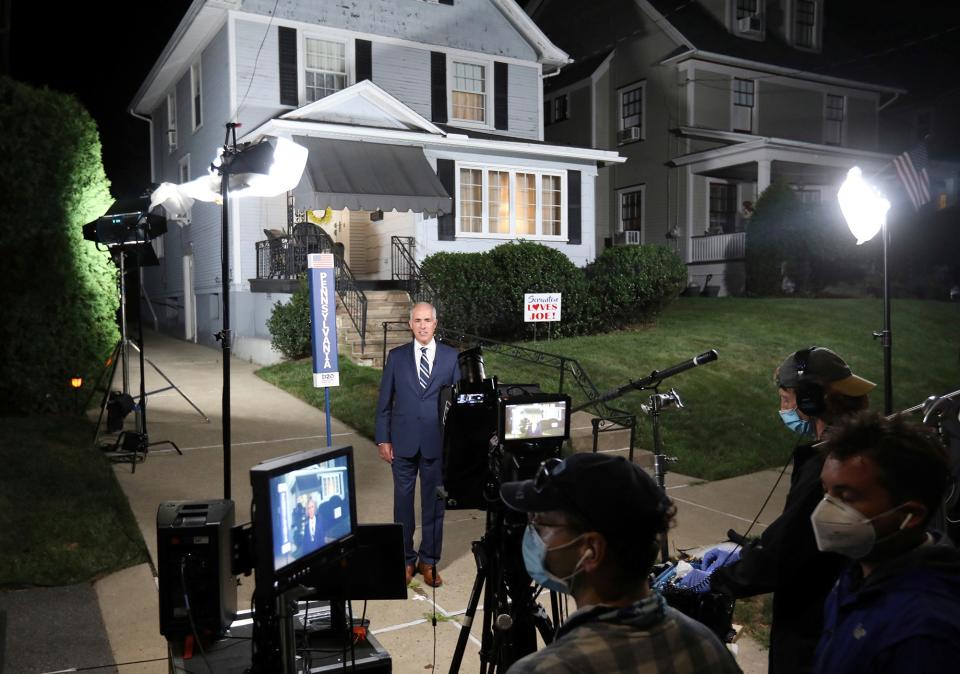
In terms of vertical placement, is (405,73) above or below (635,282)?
above

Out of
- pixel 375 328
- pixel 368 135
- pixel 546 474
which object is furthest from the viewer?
pixel 368 135

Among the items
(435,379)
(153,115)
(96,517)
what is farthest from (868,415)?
(153,115)

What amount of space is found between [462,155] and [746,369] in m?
8.35

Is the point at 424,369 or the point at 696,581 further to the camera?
the point at 424,369

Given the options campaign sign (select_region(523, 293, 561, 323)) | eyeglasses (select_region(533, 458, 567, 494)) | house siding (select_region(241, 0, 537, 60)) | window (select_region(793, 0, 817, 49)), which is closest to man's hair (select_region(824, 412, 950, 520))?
eyeglasses (select_region(533, 458, 567, 494))

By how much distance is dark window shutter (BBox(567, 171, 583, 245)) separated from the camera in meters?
19.7

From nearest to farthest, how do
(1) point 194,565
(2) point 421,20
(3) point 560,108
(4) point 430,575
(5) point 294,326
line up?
(1) point 194,565
(4) point 430,575
(5) point 294,326
(2) point 421,20
(3) point 560,108

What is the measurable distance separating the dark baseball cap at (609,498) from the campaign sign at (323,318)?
582cm

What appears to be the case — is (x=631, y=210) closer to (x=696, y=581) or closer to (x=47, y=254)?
(x=47, y=254)

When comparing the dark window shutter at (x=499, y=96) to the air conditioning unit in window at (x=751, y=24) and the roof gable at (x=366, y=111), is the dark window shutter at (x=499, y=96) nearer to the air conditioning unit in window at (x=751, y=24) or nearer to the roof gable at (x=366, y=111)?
the roof gable at (x=366, y=111)

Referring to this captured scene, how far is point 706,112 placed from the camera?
2428cm

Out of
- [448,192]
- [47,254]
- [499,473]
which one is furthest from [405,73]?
[499,473]

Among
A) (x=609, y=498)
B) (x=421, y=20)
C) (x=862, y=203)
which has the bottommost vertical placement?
(x=609, y=498)

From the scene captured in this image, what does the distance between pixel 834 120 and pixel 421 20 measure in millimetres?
15171
